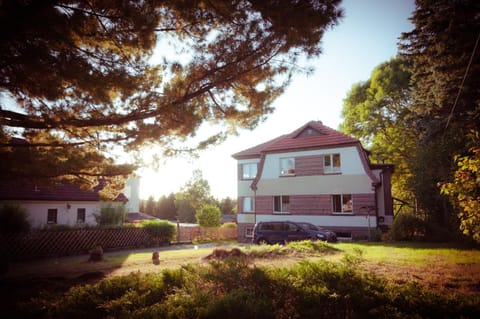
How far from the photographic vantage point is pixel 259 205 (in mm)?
25234

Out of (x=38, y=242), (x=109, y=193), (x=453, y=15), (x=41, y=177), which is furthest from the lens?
(x=38, y=242)

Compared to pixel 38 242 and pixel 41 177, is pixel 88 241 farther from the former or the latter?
pixel 41 177

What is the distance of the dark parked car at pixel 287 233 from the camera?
16938 millimetres

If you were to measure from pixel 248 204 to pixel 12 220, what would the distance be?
17.0 meters

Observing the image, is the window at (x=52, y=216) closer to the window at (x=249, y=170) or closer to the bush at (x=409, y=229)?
the window at (x=249, y=170)

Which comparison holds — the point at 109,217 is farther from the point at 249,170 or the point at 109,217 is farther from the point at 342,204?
the point at 342,204

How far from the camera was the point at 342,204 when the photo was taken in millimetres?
21828

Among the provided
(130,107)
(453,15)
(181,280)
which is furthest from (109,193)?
(453,15)

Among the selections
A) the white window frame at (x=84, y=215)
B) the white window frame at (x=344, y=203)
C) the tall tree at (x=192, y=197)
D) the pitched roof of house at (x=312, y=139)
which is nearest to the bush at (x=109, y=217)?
the white window frame at (x=84, y=215)

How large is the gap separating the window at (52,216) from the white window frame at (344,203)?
20697mm

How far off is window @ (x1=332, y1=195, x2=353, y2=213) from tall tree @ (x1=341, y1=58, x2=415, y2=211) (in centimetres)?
806

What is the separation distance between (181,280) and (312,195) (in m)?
17.9

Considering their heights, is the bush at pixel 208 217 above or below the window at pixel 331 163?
below

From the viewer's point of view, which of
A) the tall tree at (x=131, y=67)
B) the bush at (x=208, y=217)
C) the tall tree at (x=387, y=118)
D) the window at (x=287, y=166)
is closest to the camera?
the tall tree at (x=131, y=67)
